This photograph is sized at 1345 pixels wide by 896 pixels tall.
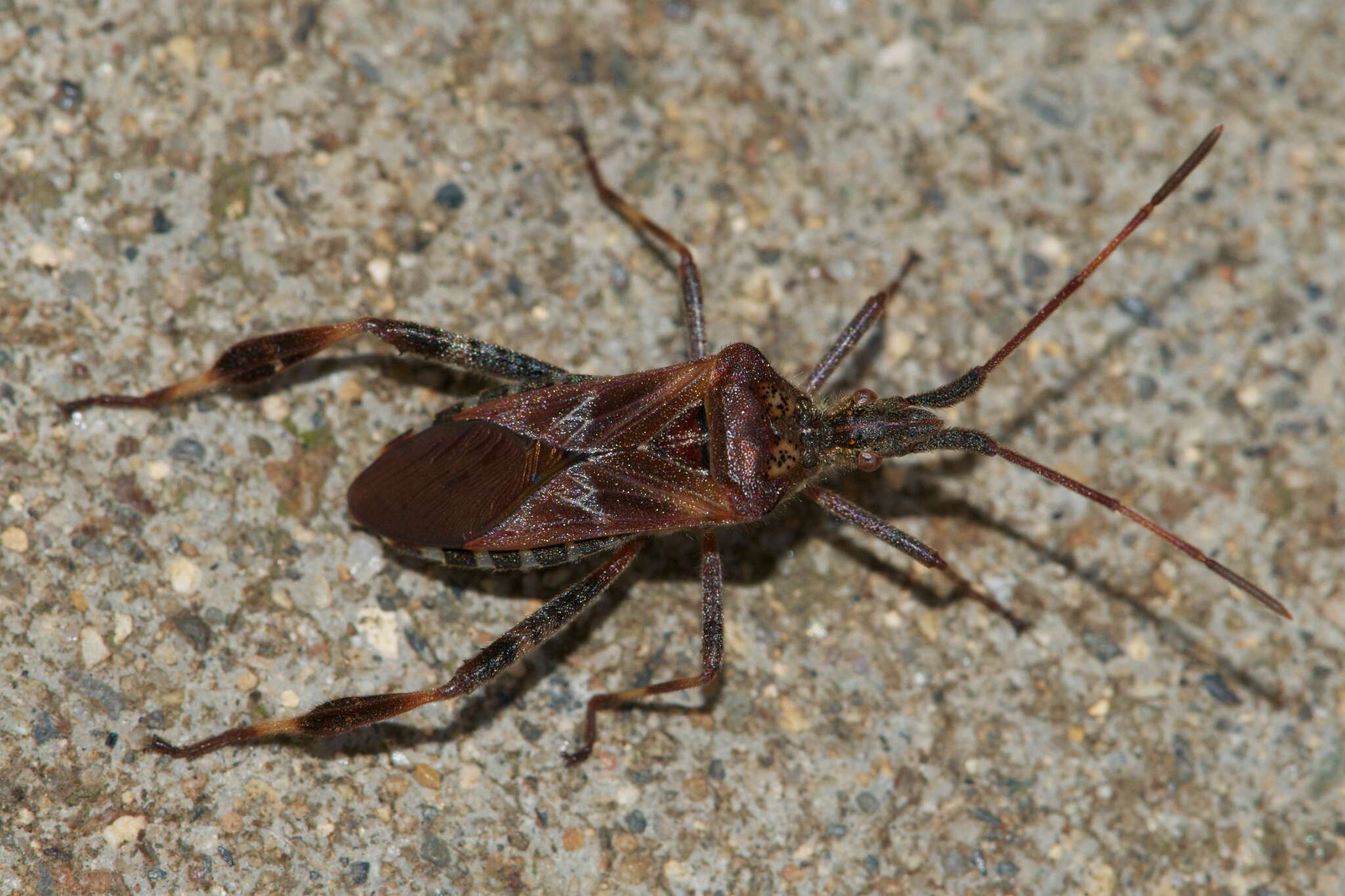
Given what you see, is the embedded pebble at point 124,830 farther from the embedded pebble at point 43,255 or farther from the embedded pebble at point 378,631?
the embedded pebble at point 43,255

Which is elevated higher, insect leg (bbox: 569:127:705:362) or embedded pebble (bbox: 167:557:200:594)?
insect leg (bbox: 569:127:705:362)

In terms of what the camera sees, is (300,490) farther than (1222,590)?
No

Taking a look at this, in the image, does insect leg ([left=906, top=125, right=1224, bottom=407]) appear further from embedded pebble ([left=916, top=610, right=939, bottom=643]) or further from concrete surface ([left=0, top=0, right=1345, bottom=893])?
embedded pebble ([left=916, top=610, right=939, bottom=643])

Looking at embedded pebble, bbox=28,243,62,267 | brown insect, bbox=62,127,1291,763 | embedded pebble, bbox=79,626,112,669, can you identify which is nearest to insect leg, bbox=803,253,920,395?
brown insect, bbox=62,127,1291,763

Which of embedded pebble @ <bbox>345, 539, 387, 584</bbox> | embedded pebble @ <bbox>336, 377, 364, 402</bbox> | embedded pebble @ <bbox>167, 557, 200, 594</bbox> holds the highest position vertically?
embedded pebble @ <bbox>336, 377, 364, 402</bbox>

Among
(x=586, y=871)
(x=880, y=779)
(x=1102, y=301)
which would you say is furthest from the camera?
(x=1102, y=301)

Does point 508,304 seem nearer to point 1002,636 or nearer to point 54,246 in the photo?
point 54,246

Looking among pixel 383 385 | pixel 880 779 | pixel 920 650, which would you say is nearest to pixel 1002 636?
pixel 920 650
